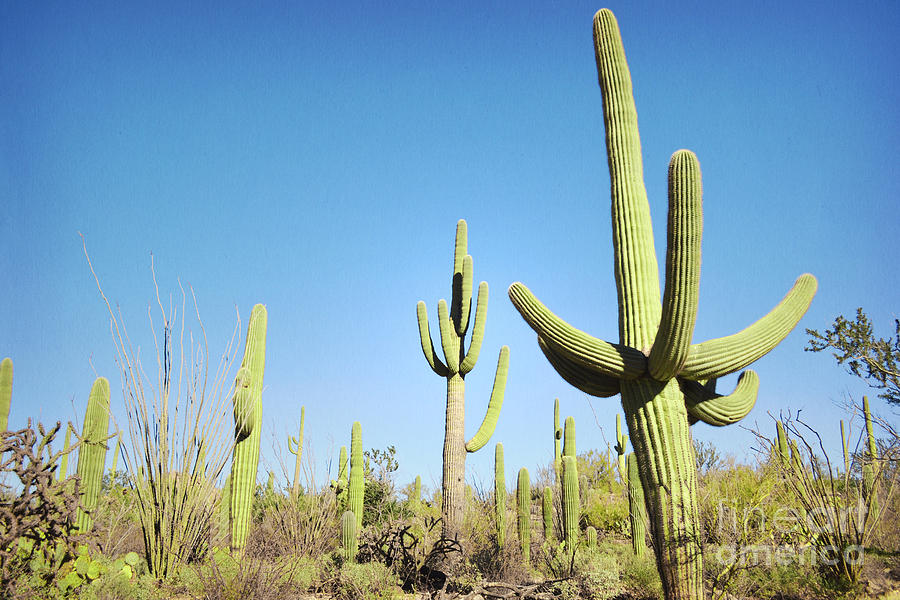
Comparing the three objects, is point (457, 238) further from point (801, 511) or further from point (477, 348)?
point (801, 511)

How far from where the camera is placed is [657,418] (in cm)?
609

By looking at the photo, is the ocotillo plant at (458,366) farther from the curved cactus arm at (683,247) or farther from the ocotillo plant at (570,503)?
the curved cactus arm at (683,247)

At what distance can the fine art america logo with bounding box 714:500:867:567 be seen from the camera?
301 inches

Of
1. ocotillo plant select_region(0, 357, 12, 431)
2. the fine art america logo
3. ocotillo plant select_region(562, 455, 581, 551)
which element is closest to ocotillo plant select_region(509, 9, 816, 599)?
the fine art america logo

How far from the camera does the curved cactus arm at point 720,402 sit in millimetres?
6578

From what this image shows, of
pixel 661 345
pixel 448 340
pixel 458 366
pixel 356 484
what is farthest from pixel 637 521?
pixel 661 345

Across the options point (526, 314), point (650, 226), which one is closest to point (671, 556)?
point (526, 314)

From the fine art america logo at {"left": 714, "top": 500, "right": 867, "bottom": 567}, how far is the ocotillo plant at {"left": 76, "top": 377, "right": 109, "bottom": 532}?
24.7 ft

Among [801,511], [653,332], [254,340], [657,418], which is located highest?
[254,340]

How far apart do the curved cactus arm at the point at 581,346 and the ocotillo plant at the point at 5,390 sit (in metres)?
8.41

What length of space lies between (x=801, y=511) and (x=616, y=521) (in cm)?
641

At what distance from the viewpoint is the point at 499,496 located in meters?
11.6

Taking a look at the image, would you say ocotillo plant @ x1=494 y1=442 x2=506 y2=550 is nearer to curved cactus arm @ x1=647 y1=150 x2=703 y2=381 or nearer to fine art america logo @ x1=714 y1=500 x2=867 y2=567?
fine art america logo @ x1=714 y1=500 x2=867 y2=567

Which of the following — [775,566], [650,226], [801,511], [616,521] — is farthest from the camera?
[616,521]
